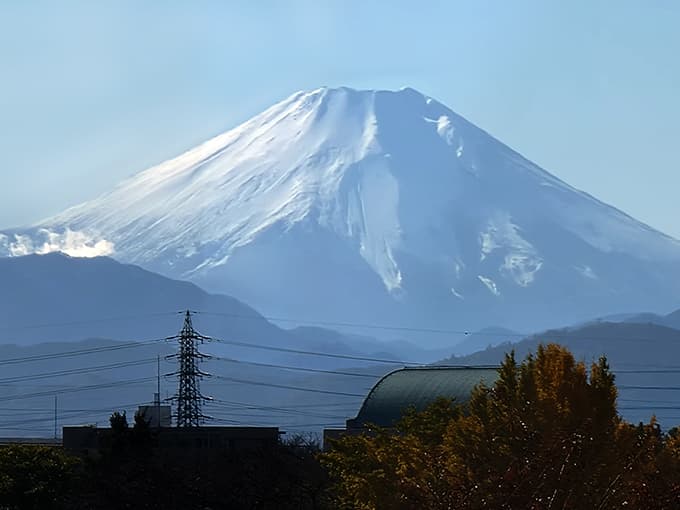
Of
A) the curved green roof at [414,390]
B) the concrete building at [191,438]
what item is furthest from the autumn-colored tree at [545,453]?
the curved green roof at [414,390]

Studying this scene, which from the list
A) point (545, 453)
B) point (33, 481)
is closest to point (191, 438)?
point (33, 481)

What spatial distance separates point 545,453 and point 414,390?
80598mm

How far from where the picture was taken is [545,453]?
129 feet

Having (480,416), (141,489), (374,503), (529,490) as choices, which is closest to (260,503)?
(141,489)

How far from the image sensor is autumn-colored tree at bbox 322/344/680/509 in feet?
126

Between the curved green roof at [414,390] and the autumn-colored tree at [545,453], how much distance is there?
230ft

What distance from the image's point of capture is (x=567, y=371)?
4162 centimetres

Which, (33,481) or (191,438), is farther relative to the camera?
(191,438)

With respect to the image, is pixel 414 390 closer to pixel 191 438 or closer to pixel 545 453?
pixel 191 438

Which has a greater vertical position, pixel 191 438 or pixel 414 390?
pixel 414 390

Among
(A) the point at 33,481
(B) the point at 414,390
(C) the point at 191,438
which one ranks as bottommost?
(A) the point at 33,481

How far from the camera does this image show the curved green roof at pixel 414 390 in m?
116

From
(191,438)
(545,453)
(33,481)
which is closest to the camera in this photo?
(545,453)

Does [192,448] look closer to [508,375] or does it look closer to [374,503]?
[374,503]
